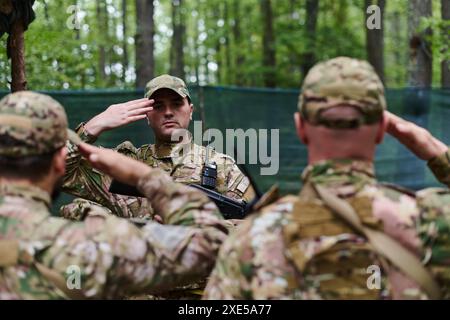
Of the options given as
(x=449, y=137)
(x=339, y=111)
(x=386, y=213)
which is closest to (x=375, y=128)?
(x=339, y=111)

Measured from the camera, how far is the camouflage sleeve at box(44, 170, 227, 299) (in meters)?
2.27

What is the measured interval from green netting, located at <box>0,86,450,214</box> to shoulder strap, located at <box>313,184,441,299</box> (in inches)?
209

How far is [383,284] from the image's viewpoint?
2.18 meters

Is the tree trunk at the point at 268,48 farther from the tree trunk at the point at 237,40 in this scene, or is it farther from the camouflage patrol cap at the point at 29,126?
the camouflage patrol cap at the point at 29,126

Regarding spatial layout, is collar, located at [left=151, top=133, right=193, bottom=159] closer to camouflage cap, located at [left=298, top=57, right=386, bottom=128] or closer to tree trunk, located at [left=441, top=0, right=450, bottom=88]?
camouflage cap, located at [left=298, top=57, right=386, bottom=128]

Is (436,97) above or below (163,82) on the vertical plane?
below

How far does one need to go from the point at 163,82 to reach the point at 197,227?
216 centimetres

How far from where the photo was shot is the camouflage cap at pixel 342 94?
220cm

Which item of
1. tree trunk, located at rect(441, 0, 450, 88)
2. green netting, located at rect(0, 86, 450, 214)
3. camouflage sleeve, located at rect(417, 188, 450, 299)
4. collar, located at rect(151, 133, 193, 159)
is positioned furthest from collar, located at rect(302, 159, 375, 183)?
tree trunk, located at rect(441, 0, 450, 88)

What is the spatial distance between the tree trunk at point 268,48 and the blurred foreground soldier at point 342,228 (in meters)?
15.7

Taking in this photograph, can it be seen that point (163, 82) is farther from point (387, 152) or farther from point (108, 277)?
point (387, 152)

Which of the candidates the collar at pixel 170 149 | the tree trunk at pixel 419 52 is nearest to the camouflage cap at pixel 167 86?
the collar at pixel 170 149

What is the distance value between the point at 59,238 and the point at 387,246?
107 cm

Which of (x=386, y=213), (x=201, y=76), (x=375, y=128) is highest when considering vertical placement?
(x=375, y=128)
